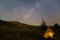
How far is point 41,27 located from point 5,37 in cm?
517

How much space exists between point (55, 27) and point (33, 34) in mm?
3286

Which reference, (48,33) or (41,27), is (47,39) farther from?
(41,27)

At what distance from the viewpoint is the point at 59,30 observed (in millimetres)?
27016

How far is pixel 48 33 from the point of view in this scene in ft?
60.5

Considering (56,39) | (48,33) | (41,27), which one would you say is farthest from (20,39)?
(48,33)

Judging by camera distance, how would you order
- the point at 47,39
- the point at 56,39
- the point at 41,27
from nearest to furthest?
the point at 47,39, the point at 56,39, the point at 41,27

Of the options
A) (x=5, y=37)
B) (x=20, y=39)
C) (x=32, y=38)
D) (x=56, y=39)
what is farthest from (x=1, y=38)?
(x=56, y=39)

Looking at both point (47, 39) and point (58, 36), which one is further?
point (58, 36)

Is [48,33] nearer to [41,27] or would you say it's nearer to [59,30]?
[41,27]

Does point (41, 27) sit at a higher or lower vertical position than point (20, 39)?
higher

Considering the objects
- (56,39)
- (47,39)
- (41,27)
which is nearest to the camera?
(47,39)

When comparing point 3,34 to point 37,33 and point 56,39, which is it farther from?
point 56,39

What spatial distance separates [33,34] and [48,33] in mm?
7637

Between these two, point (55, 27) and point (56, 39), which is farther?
point (55, 27)
